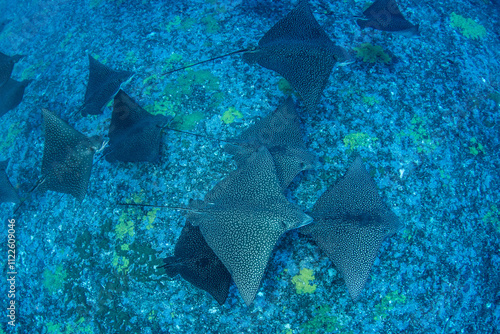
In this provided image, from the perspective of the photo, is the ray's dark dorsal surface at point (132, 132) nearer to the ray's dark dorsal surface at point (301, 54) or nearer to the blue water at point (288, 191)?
the blue water at point (288, 191)

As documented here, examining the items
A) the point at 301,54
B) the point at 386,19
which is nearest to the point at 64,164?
the point at 301,54

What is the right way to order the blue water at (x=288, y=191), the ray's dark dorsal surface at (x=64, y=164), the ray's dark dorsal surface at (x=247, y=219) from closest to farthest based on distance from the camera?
the ray's dark dorsal surface at (x=247, y=219) < the blue water at (x=288, y=191) < the ray's dark dorsal surface at (x=64, y=164)

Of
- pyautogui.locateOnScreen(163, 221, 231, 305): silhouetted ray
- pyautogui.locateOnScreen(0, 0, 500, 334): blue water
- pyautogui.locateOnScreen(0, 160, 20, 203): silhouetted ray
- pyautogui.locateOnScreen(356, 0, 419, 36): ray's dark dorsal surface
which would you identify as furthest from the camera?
pyautogui.locateOnScreen(356, 0, 419, 36): ray's dark dorsal surface

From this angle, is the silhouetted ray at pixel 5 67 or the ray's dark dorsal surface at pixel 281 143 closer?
the ray's dark dorsal surface at pixel 281 143

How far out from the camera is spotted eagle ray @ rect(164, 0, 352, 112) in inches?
114

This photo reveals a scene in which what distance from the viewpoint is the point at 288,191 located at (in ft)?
9.16

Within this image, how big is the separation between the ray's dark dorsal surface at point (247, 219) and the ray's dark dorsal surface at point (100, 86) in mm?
1812

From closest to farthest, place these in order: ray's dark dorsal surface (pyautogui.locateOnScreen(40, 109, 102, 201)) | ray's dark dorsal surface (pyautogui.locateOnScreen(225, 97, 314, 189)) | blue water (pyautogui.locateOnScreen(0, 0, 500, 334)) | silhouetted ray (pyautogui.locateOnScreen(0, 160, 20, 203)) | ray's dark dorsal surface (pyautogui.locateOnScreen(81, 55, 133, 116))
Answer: blue water (pyautogui.locateOnScreen(0, 0, 500, 334)) < ray's dark dorsal surface (pyautogui.locateOnScreen(225, 97, 314, 189)) < ray's dark dorsal surface (pyautogui.locateOnScreen(40, 109, 102, 201)) < ray's dark dorsal surface (pyautogui.locateOnScreen(81, 55, 133, 116)) < silhouetted ray (pyautogui.locateOnScreen(0, 160, 20, 203))

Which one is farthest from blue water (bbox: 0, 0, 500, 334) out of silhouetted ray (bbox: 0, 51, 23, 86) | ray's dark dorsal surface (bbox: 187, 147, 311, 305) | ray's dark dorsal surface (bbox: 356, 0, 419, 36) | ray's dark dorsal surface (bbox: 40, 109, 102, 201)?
silhouetted ray (bbox: 0, 51, 23, 86)

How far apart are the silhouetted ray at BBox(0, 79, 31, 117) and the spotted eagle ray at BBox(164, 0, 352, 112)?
3627 mm


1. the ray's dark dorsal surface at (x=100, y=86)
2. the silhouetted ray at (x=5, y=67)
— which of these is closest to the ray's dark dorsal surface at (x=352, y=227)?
the ray's dark dorsal surface at (x=100, y=86)

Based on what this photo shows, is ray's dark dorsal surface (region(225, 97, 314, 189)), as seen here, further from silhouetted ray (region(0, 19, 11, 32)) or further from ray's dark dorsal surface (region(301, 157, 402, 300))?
silhouetted ray (region(0, 19, 11, 32))

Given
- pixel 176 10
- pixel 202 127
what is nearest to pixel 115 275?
pixel 202 127

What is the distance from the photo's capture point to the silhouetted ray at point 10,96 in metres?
4.32
